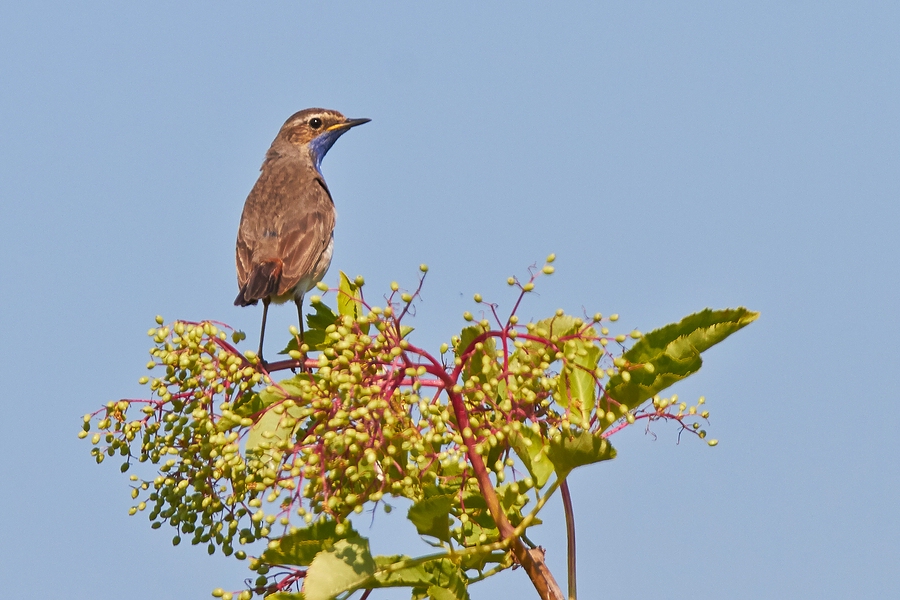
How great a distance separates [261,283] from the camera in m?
8.23

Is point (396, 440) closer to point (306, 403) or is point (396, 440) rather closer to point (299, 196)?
point (306, 403)

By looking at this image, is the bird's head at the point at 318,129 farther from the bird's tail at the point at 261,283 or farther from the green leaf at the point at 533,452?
the green leaf at the point at 533,452

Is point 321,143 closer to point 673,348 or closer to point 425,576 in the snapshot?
point 673,348

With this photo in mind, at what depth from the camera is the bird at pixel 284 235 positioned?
8.57m

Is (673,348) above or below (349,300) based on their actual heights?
below

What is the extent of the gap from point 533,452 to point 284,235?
5.91 meters

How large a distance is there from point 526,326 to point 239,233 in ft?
20.3

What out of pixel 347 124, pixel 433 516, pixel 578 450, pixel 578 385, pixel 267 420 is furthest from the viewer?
pixel 347 124

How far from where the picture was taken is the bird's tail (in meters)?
7.98

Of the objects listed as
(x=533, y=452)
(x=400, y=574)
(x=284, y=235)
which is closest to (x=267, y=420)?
(x=400, y=574)

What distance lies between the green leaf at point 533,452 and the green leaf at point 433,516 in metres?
0.32

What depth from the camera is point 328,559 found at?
3545 mm

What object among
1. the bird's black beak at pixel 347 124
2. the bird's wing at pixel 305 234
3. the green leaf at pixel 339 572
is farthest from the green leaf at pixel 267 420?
the bird's black beak at pixel 347 124

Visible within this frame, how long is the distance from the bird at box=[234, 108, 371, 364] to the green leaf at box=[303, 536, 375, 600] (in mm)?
4316
